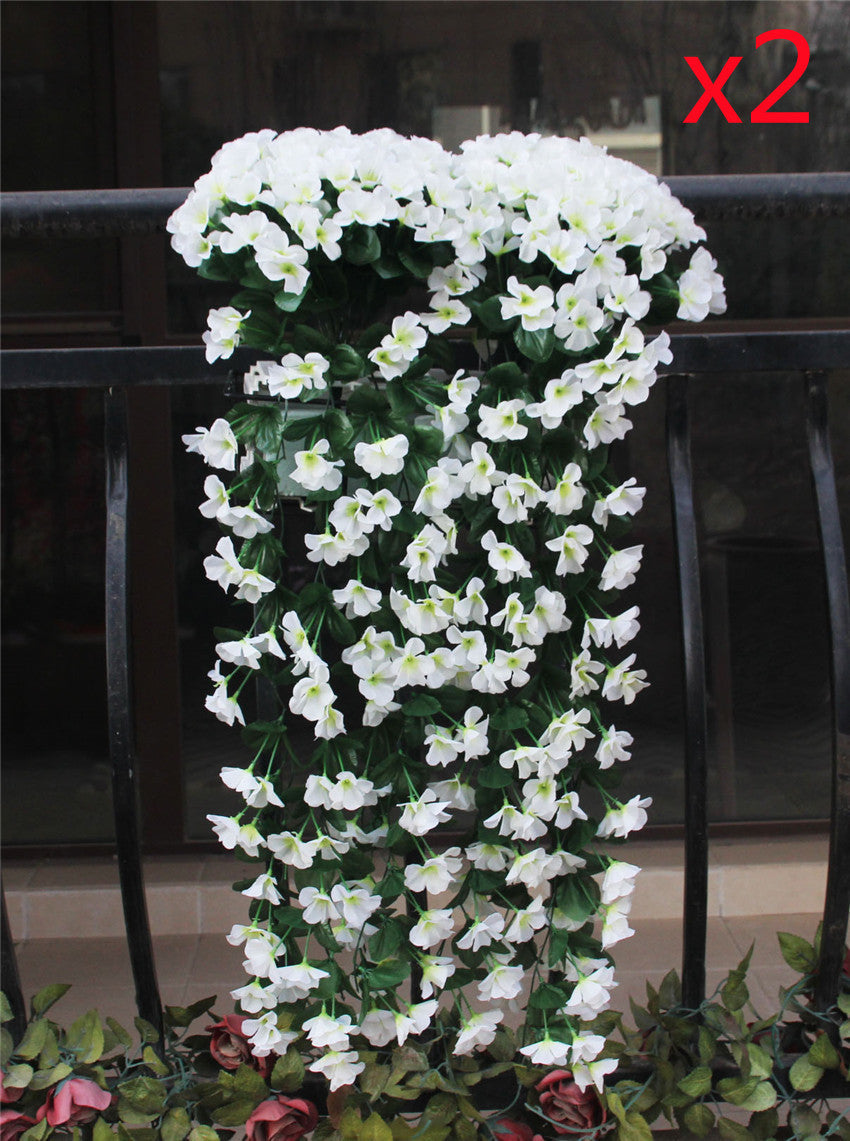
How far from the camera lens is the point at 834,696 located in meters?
1.34

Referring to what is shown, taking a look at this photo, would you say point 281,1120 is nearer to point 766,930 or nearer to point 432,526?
point 432,526

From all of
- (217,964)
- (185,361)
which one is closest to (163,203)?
(185,361)

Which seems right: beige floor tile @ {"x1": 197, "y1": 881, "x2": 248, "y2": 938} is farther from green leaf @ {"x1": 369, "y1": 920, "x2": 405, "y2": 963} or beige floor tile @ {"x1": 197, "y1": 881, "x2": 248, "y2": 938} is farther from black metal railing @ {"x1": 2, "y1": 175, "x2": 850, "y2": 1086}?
green leaf @ {"x1": 369, "y1": 920, "x2": 405, "y2": 963}

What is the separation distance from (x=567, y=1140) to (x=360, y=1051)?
267 millimetres

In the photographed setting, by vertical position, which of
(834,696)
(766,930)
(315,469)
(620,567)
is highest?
(315,469)

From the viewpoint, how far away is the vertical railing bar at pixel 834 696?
1351 millimetres

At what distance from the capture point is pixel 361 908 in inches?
48.1

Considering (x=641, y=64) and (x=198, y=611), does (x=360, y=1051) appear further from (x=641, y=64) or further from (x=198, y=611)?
(x=641, y=64)

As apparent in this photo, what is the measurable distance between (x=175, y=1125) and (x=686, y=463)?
98 cm

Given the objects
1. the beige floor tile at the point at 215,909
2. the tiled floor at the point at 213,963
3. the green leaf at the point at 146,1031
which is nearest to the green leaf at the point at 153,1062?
the green leaf at the point at 146,1031

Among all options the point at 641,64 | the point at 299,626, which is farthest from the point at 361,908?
the point at 641,64

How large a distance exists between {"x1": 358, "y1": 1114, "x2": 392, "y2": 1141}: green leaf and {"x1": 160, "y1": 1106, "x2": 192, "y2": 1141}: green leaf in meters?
0.21

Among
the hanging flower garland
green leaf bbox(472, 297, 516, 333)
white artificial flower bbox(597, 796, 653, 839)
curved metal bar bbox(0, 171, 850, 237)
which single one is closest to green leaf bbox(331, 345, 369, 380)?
the hanging flower garland

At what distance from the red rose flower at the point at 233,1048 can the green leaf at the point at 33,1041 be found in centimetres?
19
